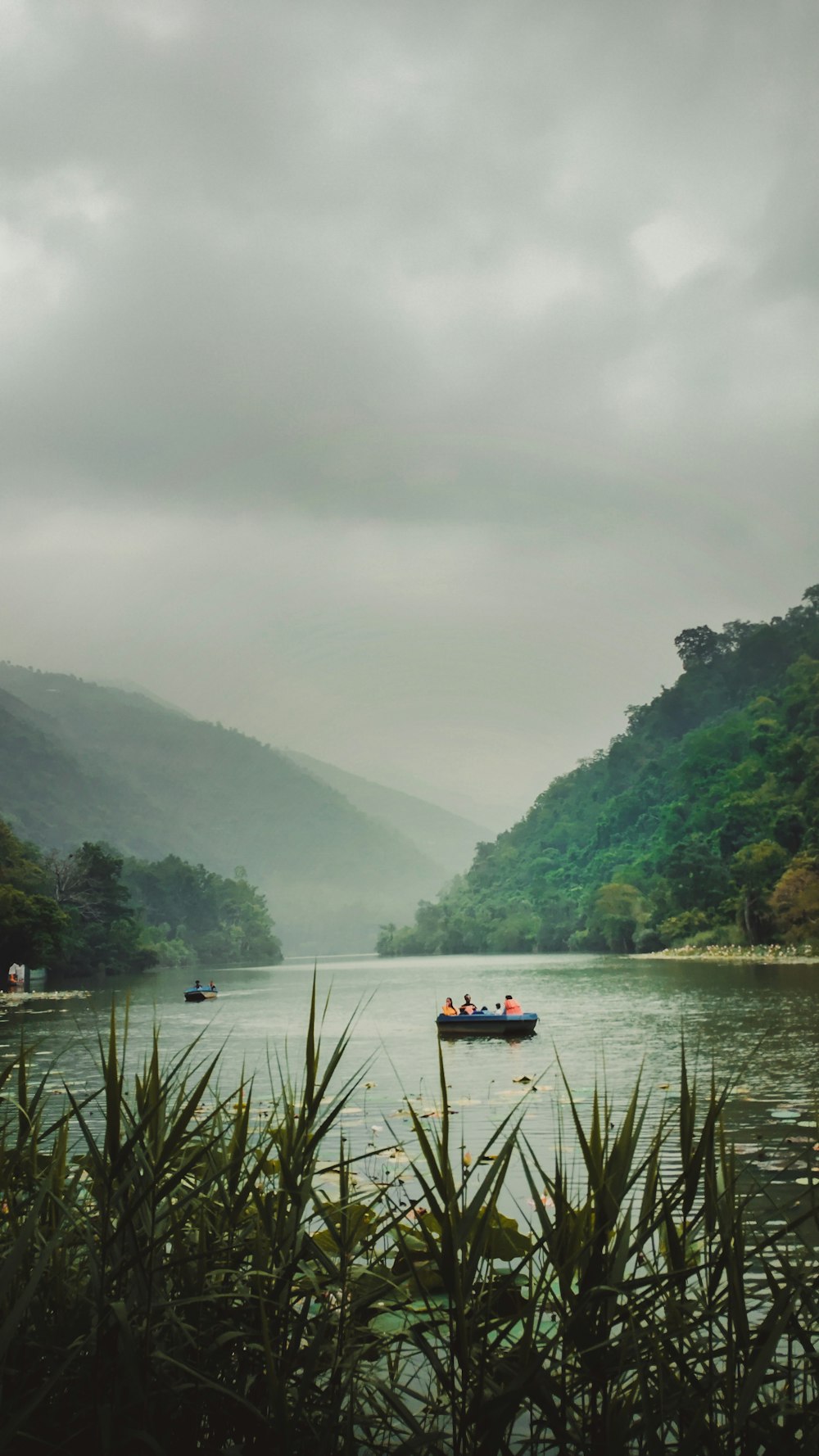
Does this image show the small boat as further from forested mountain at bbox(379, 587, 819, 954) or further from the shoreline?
forested mountain at bbox(379, 587, 819, 954)

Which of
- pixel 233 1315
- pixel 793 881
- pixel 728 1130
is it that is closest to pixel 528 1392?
pixel 233 1315

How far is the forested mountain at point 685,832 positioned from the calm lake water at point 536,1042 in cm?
1306

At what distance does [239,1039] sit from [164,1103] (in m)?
23.8

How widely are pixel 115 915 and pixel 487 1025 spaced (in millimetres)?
53334

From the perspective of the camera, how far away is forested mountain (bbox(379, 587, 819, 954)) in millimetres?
65250

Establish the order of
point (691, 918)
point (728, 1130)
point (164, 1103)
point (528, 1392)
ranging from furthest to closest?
point (691, 918), point (728, 1130), point (164, 1103), point (528, 1392)

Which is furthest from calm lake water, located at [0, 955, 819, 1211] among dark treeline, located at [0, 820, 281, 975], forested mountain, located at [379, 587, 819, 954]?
forested mountain, located at [379, 587, 819, 954]

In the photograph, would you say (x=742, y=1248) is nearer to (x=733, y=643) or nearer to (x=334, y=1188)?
(x=334, y=1188)

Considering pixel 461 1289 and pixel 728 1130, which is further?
pixel 728 1130

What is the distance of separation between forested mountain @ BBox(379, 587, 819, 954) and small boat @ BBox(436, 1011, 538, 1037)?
1260 inches

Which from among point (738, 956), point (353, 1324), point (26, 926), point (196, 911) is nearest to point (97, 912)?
point (26, 926)

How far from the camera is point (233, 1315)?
3189 millimetres

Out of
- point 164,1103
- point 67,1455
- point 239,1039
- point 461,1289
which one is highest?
point 164,1103

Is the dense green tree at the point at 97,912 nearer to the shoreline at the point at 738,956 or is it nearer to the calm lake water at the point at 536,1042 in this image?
the calm lake water at the point at 536,1042
